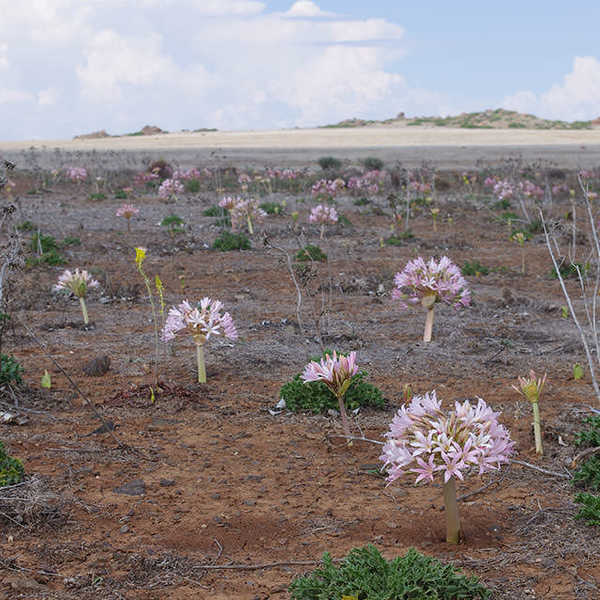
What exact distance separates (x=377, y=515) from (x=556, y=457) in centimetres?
122

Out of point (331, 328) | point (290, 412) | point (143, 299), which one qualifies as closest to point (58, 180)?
point (143, 299)

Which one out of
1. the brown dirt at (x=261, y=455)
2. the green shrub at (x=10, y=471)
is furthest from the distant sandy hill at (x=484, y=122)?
the green shrub at (x=10, y=471)

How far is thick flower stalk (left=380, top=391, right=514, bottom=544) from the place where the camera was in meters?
3.15

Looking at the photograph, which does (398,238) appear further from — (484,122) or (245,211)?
(484,122)

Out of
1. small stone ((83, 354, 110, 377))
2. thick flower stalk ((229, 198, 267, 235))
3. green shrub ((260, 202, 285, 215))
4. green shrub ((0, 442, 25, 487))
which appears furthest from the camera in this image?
green shrub ((260, 202, 285, 215))

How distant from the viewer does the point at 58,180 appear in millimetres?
24562

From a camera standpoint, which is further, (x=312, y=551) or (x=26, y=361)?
(x=26, y=361)

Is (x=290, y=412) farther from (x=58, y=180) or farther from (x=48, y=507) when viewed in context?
(x=58, y=180)

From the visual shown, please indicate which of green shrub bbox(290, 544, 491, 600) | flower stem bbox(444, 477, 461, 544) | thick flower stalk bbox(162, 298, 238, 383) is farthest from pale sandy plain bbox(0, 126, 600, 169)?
green shrub bbox(290, 544, 491, 600)

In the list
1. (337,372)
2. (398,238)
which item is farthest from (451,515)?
(398,238)

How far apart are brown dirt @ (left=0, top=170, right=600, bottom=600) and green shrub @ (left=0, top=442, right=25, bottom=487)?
22 cm

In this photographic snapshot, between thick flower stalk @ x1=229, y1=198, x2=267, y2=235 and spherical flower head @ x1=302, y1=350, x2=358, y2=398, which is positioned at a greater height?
thick flower stalk @ x1=229, y1=198, x2=267, y2=235

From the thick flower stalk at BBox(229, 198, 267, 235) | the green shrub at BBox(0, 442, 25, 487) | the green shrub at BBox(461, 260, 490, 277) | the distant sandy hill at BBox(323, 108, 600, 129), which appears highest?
the distant sandy hill at BBox(323, 108, 600, 129)

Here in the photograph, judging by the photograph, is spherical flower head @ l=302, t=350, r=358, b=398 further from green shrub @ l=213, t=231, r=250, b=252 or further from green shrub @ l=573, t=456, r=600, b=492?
green shrub @ l=213, t=231, r=250, b=252
